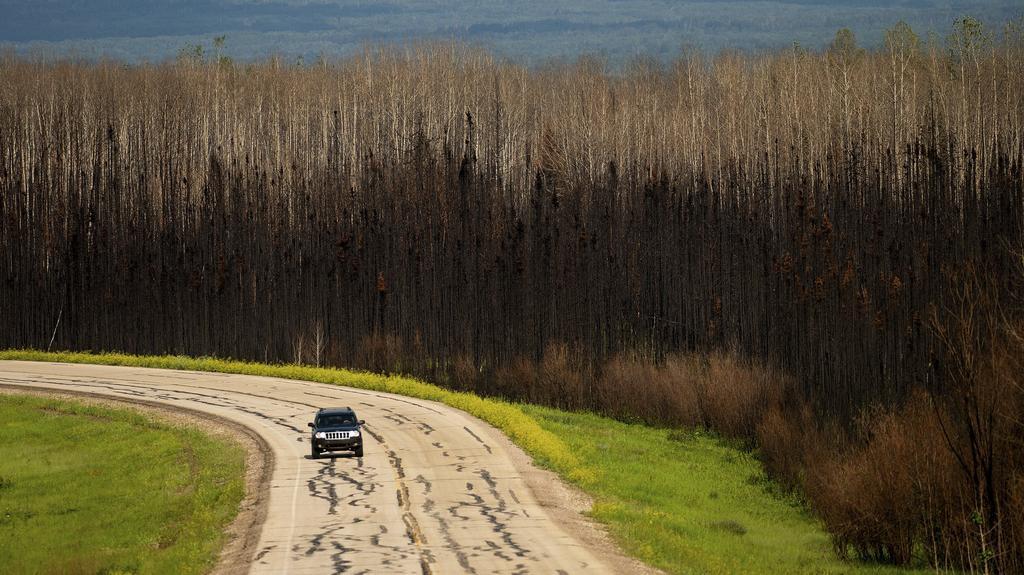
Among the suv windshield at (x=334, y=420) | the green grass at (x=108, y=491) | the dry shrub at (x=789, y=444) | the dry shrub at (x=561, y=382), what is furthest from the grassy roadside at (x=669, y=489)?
the green grass at (x=108, y=491)

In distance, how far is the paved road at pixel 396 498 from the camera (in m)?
24.1

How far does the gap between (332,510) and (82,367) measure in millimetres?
36963

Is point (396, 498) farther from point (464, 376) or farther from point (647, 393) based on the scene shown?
point (464, 376)

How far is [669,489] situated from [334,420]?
925cm

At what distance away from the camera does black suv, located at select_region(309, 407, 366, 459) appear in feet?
116

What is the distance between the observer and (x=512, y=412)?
44.8 m

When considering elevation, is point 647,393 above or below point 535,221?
below

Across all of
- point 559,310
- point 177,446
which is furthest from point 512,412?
point 559,310

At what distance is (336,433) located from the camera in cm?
3544

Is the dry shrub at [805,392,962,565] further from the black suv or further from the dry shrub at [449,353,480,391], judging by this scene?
the dry shrub at [449,353,480,391]

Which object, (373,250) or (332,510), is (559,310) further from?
(332,510)

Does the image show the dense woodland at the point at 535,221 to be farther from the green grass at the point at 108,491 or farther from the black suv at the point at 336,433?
the green grass at the point at 108,491

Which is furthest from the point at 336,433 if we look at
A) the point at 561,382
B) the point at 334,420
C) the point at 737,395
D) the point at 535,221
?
the point at 535,221

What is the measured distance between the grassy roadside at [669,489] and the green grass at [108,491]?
859cm
